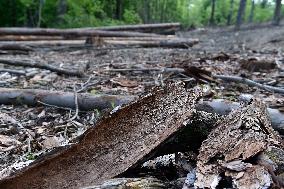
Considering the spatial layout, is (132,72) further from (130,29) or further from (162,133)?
(130,29)

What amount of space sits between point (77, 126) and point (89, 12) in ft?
86.7

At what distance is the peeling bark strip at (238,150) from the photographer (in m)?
1.82

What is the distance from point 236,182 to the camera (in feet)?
5.85

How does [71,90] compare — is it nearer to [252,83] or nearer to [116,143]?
[252,83]

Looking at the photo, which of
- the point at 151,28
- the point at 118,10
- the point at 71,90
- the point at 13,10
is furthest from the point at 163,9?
the point at 71,90

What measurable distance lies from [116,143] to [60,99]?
243 centimetres

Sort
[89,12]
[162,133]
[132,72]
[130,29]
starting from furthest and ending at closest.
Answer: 1. [89,12]
2. [130,29]
3. [132,72]
4. [162,133]

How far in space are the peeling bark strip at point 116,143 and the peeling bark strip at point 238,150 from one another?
0.22 meters

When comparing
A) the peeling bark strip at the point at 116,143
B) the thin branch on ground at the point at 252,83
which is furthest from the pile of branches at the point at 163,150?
the thin branch on ground at the point at 252,83

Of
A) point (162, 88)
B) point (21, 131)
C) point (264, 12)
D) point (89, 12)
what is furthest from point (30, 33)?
point (264, 12)

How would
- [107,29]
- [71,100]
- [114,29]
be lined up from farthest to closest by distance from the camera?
[114,29]
[107,29]
[71,100]

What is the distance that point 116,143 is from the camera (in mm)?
2318

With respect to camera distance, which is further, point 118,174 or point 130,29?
point 130,29

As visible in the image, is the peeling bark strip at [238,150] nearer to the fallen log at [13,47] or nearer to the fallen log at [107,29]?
the fallen log at [13,47]
